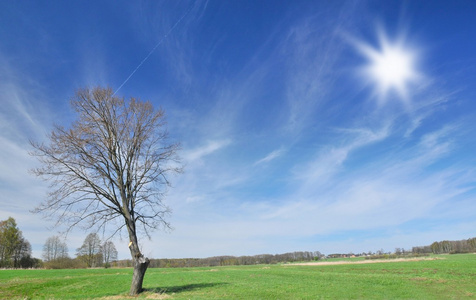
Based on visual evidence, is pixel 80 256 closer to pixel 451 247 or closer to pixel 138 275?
pixel 138 275

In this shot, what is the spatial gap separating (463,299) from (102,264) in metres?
106

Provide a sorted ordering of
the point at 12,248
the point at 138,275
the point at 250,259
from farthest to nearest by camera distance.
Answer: the point at 250,259 < the point at 12,248 < the point at 138,275

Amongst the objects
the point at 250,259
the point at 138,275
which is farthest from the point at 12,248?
the point at 250,259

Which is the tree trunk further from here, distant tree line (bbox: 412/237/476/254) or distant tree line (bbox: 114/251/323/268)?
distant tree line (bbox: 412/237/476/254)

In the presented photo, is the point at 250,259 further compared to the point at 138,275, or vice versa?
the point at 250,259

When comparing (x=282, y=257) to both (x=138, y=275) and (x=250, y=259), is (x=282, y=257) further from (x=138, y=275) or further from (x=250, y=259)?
(x=138, y=275)

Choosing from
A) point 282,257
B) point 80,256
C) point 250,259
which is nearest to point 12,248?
point 80,256

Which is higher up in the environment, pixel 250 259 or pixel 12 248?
pixel 12 248

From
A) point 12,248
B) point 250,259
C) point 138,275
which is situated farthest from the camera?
point 250,259

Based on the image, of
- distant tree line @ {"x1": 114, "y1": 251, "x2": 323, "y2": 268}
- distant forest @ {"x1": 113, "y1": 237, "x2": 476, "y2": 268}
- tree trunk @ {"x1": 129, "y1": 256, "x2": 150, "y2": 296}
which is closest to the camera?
tree trunk @ {"x1": 129, "y1": 256, "x2": 150, "y2": 296}

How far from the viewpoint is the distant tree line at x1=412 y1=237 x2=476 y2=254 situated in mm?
146725

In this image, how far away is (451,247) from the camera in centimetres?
16612

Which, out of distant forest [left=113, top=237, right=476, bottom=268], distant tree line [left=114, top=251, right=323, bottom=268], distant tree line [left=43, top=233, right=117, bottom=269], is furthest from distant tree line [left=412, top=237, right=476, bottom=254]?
distant tree line [left=43, top=233, right=117, bottom=269]

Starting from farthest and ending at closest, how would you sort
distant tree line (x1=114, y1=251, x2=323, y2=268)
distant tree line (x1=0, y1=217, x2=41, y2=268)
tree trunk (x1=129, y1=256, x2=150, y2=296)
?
1. distant tree line (x1=114, y1=251, x2=323, y2=268)
2. distant tree line (x1=0, y1=217, x2=41, y2=268)
3. tree trunk (x1=129, y1=256, x2=150, y2=296)
